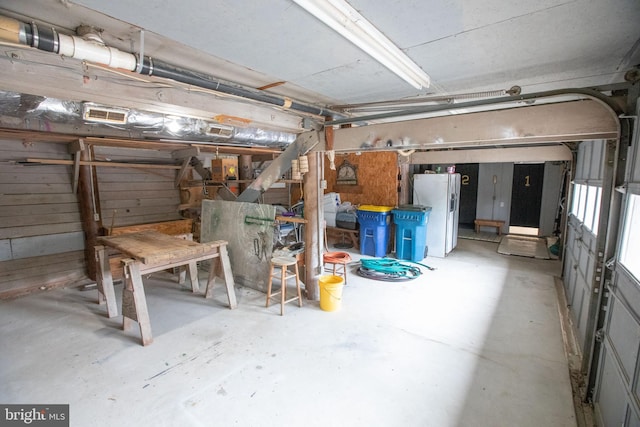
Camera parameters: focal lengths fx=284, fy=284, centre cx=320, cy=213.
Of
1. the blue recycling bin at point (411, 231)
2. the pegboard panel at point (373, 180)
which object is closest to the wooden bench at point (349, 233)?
the pegboard panel at point (373, 180)

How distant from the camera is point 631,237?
1.65 metres

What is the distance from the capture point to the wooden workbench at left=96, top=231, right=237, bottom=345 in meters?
2.70

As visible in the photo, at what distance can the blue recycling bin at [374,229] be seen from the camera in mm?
5387

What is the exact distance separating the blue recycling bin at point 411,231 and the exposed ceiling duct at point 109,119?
293 cm

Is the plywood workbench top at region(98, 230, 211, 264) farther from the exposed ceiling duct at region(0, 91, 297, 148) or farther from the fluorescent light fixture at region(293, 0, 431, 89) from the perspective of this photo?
the fluorescent light fixture at region(293, 0, 431, 89)

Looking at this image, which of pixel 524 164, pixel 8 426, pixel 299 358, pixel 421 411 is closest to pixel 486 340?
pixel 421 411

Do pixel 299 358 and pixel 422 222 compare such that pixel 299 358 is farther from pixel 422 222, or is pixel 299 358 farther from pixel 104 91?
pixel 422 222

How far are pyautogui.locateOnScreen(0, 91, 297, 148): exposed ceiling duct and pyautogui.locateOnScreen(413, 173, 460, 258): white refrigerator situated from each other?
11.3 ft

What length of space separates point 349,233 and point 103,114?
475cm

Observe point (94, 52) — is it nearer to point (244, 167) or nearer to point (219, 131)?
point (219, 131)

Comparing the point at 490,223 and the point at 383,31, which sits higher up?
the point at 383,31

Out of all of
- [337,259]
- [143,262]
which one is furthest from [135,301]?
[337,259]

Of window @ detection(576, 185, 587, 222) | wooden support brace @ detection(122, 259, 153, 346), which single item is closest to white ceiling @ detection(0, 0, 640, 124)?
window @ detection(576, 185, 587, 222)

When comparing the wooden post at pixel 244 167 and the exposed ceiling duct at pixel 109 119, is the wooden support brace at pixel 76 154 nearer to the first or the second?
the exposed ceiling duct at pixel 109 119
